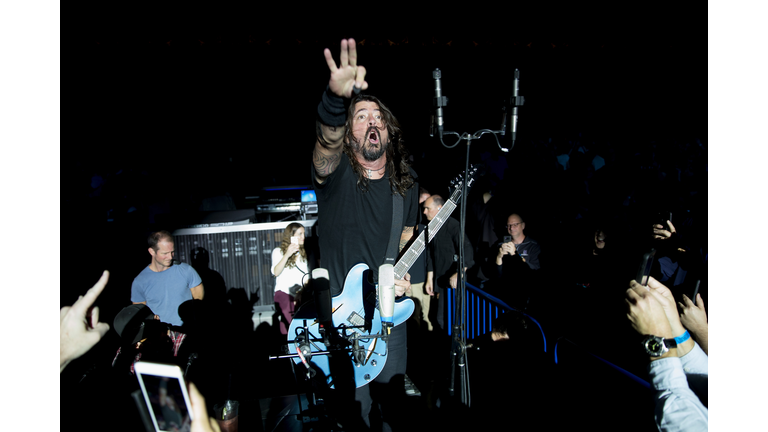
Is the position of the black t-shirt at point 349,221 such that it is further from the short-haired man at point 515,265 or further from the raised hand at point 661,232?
the raised hand at point 661,232

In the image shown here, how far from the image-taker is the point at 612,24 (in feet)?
25.6

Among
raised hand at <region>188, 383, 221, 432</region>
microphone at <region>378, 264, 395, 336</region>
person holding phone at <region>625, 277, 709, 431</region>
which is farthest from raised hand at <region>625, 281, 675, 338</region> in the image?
raised hand at <region>188, 383, 221, 432</region>

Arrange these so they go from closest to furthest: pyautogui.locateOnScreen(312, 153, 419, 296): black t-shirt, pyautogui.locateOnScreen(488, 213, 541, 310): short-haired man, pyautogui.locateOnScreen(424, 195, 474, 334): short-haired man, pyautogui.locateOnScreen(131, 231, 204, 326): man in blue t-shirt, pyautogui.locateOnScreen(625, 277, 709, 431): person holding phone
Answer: pyautogui.locateOnScreen(625, 277, 709, 431): person holding phone < pyautogui.locateOnScreen(312, 153, 419, 296): black t-shirt < pyautogui.locateOnScreen(131, 231, 204, 326): man in blue t-shirt < pyautogui.locateOnScreen(488, 213, 541, 310): short-haired man < pyautogui.locateOnScreen(424, 195, 474, 334): short-haired man

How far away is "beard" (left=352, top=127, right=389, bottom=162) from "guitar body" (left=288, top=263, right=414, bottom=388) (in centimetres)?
73

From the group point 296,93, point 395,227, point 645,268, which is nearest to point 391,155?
point 395,227

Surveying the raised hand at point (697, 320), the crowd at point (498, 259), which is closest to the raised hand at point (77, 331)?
the crowd at point (498, 259)

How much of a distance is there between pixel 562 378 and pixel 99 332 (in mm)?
3180

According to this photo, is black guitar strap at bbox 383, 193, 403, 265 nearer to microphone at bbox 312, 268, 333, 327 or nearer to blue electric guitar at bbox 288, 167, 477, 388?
blue electric guitar at bbox 288, 167, 477, 388

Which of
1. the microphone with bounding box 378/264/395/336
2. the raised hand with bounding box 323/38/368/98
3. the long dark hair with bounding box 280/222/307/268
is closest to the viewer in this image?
the raised hand with bounding box 323/38/368/98

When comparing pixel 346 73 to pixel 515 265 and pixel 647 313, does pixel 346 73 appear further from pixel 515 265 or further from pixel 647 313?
pixel 515 265

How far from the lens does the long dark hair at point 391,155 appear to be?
2541mm

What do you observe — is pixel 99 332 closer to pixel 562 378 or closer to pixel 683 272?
pixel 562 378

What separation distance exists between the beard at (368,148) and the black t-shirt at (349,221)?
4.6 inches

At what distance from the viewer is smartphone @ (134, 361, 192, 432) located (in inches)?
48.8
